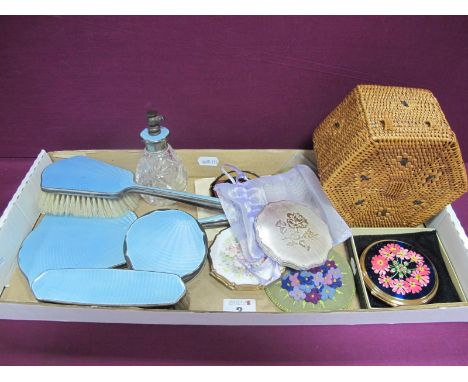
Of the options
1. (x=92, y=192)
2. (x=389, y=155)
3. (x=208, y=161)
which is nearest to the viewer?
(x=389, y=155)

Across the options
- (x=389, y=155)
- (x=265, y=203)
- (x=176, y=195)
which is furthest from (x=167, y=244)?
(x=389, y=155)

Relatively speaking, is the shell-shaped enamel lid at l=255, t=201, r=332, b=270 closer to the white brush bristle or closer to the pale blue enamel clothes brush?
the pale blue enamel clothes brush

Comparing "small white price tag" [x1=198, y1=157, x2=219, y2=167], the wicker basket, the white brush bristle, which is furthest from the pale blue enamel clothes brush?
the wicker basket

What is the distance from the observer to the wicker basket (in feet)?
1.77

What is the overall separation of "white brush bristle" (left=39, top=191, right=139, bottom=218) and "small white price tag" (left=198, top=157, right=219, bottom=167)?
0.17 metres

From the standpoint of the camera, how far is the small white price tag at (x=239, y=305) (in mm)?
626

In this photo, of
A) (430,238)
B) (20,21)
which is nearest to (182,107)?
(20,21)

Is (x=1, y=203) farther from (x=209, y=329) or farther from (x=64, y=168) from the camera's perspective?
(x=209, y=329)

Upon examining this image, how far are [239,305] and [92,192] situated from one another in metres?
0.32

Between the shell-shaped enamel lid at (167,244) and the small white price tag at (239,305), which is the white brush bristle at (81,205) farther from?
the small white price tag at (239,305)

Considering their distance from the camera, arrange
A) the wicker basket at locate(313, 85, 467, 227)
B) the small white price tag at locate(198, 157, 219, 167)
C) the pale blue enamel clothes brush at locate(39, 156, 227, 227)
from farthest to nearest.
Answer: the small white price tag at locate(198, 157, 219, 167), the pale blue enamel clothes brush at locate(39, 156, 227, 227), the wicker basket at locate(313, 85, 467, 227)

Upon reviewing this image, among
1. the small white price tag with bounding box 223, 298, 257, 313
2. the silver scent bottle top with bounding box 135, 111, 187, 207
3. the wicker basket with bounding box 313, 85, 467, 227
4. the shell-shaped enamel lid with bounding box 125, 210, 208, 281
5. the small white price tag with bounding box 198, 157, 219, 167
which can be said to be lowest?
the small white price tag with bounding box 223, 298, 257, 313

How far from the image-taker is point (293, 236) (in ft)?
2.05

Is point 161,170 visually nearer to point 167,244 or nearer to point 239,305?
point 167,244
